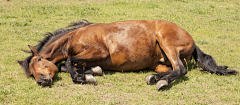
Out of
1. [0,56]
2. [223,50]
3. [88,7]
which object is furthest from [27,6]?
[223,50]

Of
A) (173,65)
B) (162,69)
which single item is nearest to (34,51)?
(162,69)

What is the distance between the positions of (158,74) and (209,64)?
1538 millimetres

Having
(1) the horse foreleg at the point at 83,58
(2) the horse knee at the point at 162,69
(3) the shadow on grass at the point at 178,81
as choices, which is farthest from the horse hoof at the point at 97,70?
(3) the shadow on grass at the point at 178,81

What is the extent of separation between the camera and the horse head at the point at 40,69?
5.18 meters

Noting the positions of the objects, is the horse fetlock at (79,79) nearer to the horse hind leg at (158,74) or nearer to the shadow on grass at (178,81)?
the horse hind leg at (158,74)

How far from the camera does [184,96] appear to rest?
4.82 metres

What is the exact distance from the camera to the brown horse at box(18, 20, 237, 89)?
584cm

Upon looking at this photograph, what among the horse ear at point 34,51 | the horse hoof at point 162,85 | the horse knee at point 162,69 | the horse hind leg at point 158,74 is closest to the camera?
the horse hoof at point 162,85

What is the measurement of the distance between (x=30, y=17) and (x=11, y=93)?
814cm

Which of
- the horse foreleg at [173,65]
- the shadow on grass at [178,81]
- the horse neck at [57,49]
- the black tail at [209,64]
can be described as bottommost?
the shadow on grass at [178,81]

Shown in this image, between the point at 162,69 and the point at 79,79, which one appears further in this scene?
the point at 162,69

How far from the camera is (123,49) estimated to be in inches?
235

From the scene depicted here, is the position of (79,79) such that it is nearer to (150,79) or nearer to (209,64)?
(150,79)

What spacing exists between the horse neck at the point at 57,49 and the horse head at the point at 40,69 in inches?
9.4
